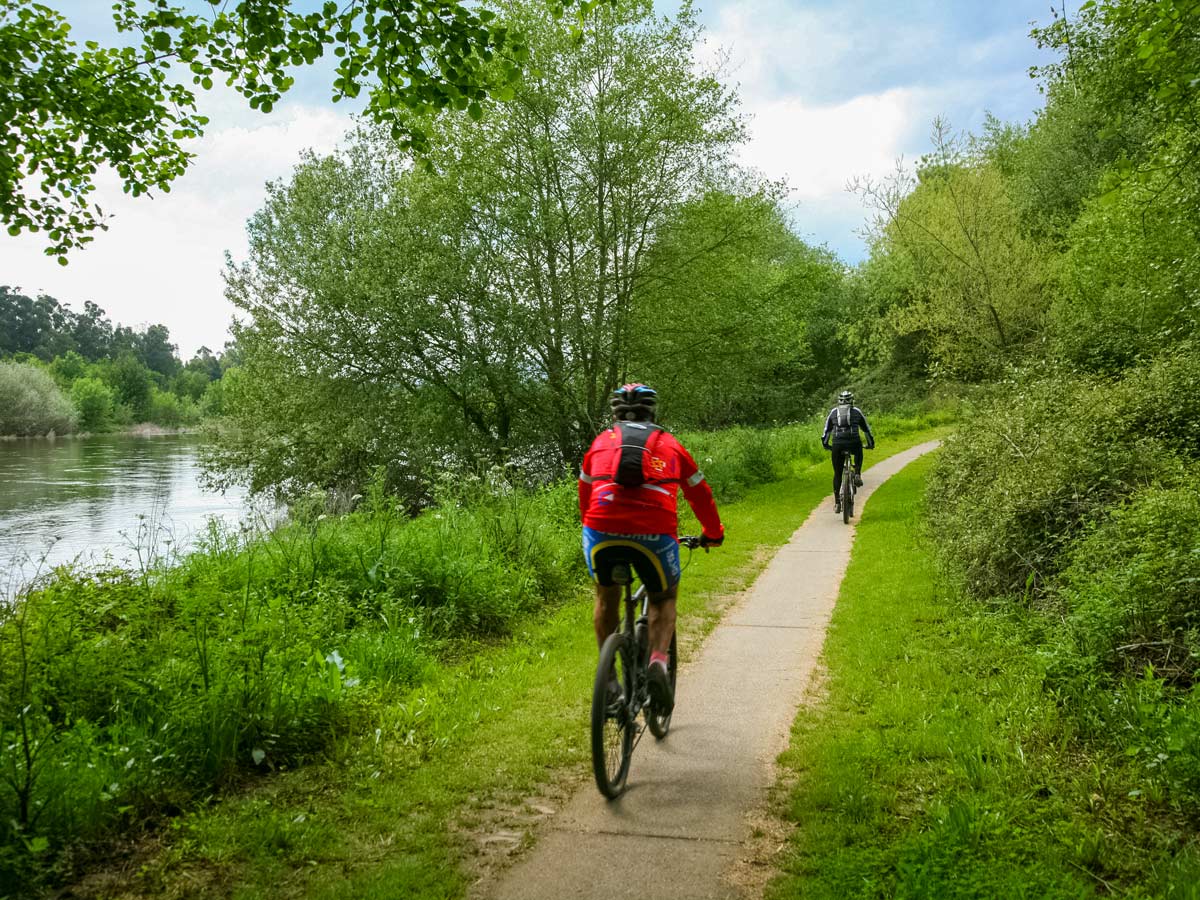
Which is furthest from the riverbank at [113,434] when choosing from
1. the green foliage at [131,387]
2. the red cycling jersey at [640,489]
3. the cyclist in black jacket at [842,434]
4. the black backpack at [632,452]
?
the black backpack at [632,452]

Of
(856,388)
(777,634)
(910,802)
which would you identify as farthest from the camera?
(856,388)

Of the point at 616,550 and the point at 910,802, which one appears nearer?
the point at 910,802

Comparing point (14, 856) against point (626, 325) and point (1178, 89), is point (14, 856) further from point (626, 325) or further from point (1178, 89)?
point (626, 325)

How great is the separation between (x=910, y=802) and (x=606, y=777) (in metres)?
1.52

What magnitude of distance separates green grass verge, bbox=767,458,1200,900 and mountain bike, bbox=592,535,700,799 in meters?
0.88

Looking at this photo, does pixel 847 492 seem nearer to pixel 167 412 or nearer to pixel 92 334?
pixel 167 412

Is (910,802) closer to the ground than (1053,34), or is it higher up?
closer to the ground

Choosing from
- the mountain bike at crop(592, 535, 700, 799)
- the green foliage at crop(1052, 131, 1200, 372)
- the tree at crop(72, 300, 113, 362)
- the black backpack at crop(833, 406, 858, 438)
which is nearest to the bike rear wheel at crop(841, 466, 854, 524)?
the black backpack at crop(833, 406, 858, 438)

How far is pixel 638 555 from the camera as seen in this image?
4.20m

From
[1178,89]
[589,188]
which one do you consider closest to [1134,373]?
[1178,89]

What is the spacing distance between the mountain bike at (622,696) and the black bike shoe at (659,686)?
3 cm

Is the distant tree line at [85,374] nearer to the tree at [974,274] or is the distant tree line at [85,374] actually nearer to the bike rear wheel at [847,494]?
the bike rear wheel at [847,494]

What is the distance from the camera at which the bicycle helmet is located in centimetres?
438

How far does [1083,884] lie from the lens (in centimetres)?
304
